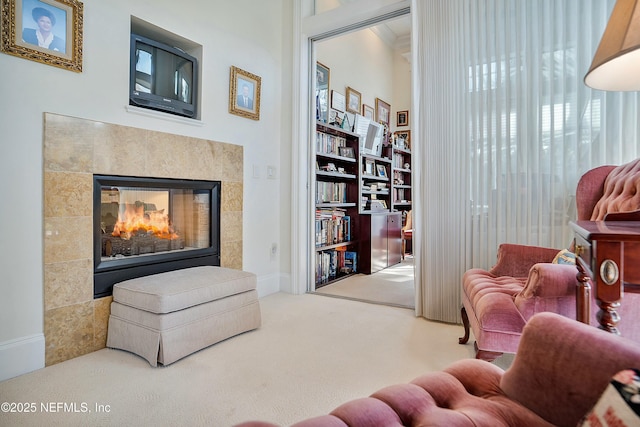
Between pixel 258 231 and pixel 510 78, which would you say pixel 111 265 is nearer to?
pixel 258 231

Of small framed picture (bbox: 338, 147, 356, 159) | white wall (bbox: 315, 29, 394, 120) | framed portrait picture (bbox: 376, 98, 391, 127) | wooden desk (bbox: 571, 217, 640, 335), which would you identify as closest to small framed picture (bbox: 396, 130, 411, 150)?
framed portrait picture (bbox: 376, 98, 391, 127)

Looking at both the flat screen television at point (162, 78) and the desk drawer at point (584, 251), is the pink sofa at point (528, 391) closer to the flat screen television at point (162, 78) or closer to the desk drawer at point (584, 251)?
the desk drawer at point (584, 251)

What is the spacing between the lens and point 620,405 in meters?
0.49

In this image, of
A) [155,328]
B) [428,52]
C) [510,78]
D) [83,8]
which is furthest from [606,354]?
[83,8]

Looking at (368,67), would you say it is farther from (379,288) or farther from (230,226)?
(230,226)

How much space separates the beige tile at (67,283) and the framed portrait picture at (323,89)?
269 centimetres

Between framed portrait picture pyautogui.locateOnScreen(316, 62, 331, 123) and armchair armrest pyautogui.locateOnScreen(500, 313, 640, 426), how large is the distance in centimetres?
340

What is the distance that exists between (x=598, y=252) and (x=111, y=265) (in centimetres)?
237

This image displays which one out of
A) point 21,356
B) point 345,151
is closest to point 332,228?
point 345,151

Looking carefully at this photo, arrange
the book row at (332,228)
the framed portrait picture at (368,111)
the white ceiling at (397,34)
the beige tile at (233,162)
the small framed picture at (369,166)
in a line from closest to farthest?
the beige tile at (233,162) → the book row at (332,228) → the small framed picture at (369,166) → the framed portrait picture at (368,111) → the white ceiling at (397,34)

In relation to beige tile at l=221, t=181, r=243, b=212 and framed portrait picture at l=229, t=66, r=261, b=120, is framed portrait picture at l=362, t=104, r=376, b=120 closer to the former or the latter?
framed portrait picture at l=229, t=66, r=261, b=120

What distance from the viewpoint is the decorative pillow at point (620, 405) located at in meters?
0.47

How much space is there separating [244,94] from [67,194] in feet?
5.35

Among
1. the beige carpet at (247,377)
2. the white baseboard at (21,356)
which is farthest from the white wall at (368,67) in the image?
the white baseboard at (21,356)
